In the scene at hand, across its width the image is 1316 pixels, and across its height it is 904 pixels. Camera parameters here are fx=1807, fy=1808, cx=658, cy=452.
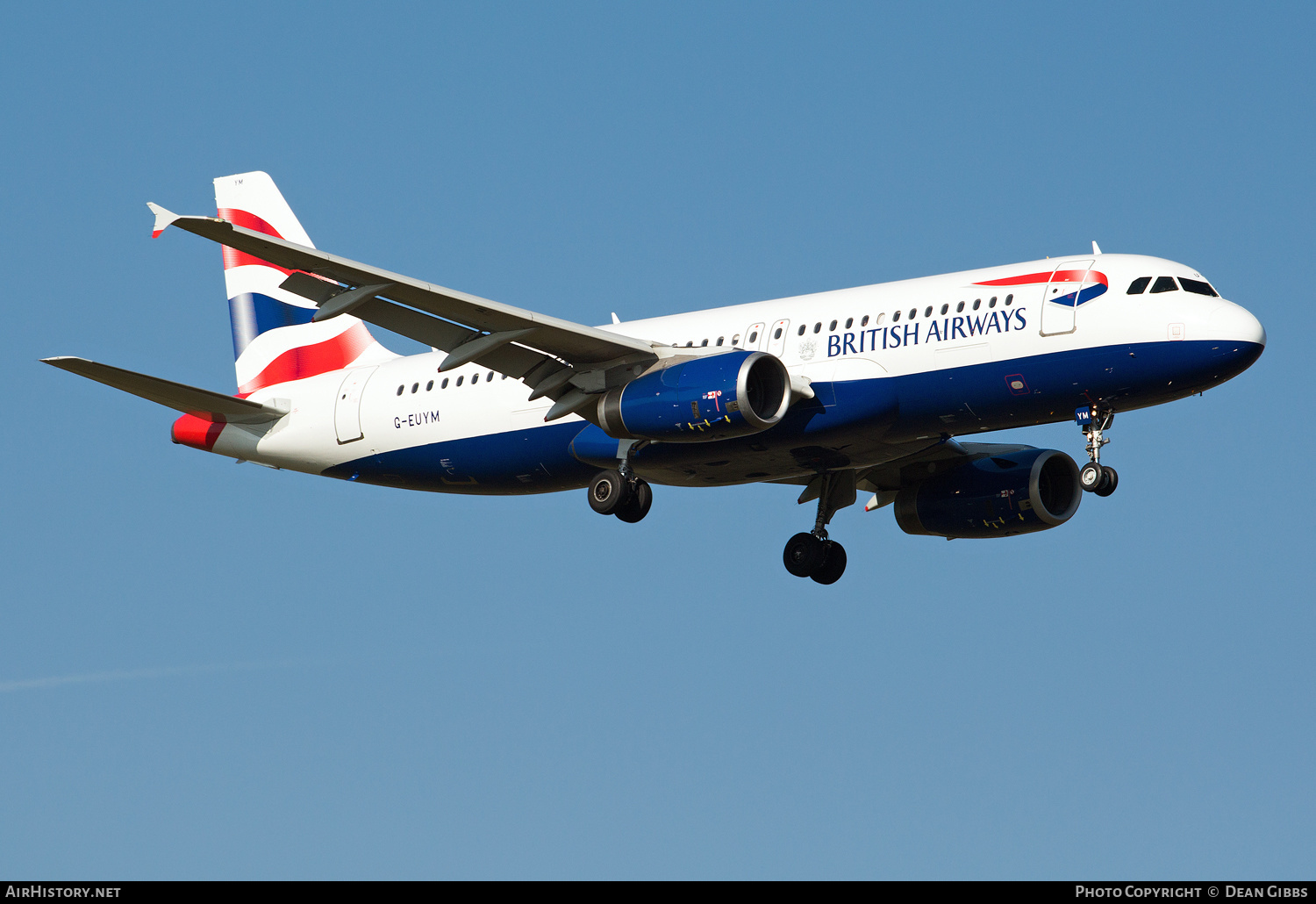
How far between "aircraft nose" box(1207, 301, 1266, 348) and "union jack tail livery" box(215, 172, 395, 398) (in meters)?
19.0

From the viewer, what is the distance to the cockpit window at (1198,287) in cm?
3328

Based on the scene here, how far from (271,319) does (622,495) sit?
1235 cm

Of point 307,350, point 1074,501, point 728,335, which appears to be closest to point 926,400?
point 728,335

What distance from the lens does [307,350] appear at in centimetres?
4269

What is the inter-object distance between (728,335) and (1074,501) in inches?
365

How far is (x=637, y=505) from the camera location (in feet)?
119

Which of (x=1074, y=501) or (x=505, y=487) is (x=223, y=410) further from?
(x=1074, y=501)

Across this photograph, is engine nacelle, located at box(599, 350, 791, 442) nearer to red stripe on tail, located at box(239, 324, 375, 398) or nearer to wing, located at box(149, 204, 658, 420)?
wing, located at box(149, 204, 658, 420)

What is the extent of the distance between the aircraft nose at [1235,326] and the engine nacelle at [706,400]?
7794mm

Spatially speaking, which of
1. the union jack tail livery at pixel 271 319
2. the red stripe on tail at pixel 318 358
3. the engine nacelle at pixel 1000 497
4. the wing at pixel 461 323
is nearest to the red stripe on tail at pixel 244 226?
the union jack tail livery at pixel 271 319

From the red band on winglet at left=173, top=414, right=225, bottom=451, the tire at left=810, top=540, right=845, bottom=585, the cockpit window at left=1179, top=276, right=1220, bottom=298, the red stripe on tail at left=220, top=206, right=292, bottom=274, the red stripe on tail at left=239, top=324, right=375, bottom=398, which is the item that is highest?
the red stripe on tail at left=220, top=206, right=292, bottom=274

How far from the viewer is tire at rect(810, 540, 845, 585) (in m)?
40.9

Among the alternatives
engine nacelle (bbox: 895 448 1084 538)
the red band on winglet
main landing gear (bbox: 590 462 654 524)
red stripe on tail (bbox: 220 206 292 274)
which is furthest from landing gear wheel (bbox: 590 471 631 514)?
red stripe on tail (bbox: 220 206 292 274)

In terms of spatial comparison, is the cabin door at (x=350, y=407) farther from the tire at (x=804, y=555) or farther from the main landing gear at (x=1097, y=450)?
the main landing gear at (x=1097, y=450)
